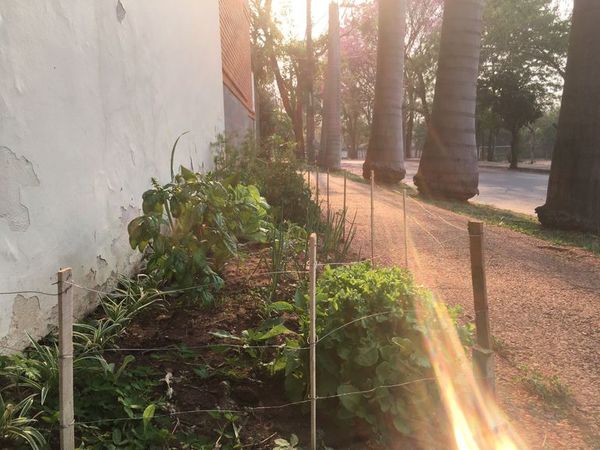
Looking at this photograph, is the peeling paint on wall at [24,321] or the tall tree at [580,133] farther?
the tall tree at [580,133]

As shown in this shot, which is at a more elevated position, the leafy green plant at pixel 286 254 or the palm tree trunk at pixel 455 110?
the palm tree trunk at pixel 455 110

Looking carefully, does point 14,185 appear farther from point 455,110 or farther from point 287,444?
point 455,110

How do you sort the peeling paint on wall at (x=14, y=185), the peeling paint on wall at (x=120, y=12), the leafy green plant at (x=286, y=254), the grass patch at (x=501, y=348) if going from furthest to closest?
the leafy green plant at (x=286, y=254) < the peeling paint on wall at (x=120, y=12) < the grass patch at (x=501, y=348) < the peeling paint on wall at (x=14, y=185)

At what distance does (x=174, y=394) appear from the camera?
237 centimetres

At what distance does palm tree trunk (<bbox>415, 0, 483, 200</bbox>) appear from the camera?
9.98 meters

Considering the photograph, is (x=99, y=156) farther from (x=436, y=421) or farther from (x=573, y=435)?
(x=573, y=435)

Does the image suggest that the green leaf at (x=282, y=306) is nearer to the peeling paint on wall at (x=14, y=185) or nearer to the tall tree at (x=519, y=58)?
the peeling paint on wall at (x=14, y=185)

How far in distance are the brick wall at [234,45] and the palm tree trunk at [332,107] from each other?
6.73 m

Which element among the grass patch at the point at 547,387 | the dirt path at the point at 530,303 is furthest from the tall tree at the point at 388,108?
the grass patch at the point at 547,387

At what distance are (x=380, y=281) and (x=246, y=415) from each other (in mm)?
883

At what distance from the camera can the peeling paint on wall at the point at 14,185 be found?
7.44 ft

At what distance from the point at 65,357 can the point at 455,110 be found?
9.75 m

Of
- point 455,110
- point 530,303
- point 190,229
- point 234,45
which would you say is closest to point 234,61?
point 234,45

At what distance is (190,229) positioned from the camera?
322 centimetres
